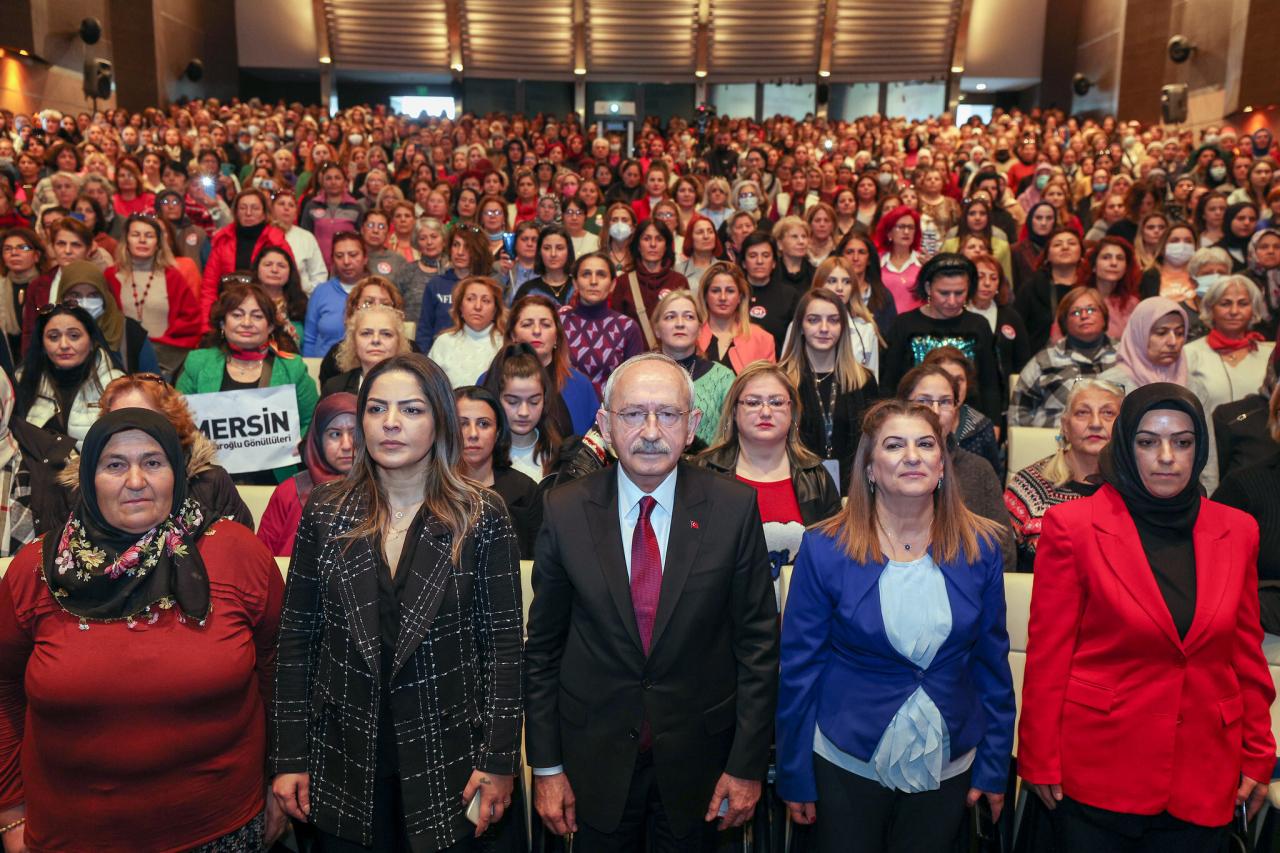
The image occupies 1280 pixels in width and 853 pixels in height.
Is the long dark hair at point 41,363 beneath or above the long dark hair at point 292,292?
beneath

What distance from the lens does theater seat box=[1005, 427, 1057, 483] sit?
4547 mm

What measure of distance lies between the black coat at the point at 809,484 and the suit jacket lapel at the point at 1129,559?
3.19ft

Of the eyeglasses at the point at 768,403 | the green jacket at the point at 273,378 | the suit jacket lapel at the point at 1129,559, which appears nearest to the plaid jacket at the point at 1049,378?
the eyeglasses at the point at 768,403

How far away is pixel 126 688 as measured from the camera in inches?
87.9

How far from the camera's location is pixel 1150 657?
2.44 meters

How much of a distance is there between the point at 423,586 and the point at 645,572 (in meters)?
0.52

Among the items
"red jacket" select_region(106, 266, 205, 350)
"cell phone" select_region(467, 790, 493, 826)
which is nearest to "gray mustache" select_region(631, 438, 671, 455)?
"cell phone" select_region(467, 790, 493, 826)

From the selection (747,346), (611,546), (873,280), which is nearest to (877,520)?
(611,546)

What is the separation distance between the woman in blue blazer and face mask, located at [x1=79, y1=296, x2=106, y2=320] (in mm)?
4358

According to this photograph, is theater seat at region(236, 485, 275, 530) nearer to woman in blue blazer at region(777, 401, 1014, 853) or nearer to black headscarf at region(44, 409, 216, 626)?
black headscarf at region(44, 409, 216, 626)

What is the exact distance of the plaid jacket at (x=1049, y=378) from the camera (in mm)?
5016

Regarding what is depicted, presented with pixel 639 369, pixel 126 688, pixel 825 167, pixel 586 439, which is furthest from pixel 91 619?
pixel 825 167

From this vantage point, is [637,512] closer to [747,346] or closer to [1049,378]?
[747,346]

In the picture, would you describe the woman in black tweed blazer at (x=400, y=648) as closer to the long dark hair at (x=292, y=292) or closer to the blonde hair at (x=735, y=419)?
the blonde hair at (x=735, y=419)
